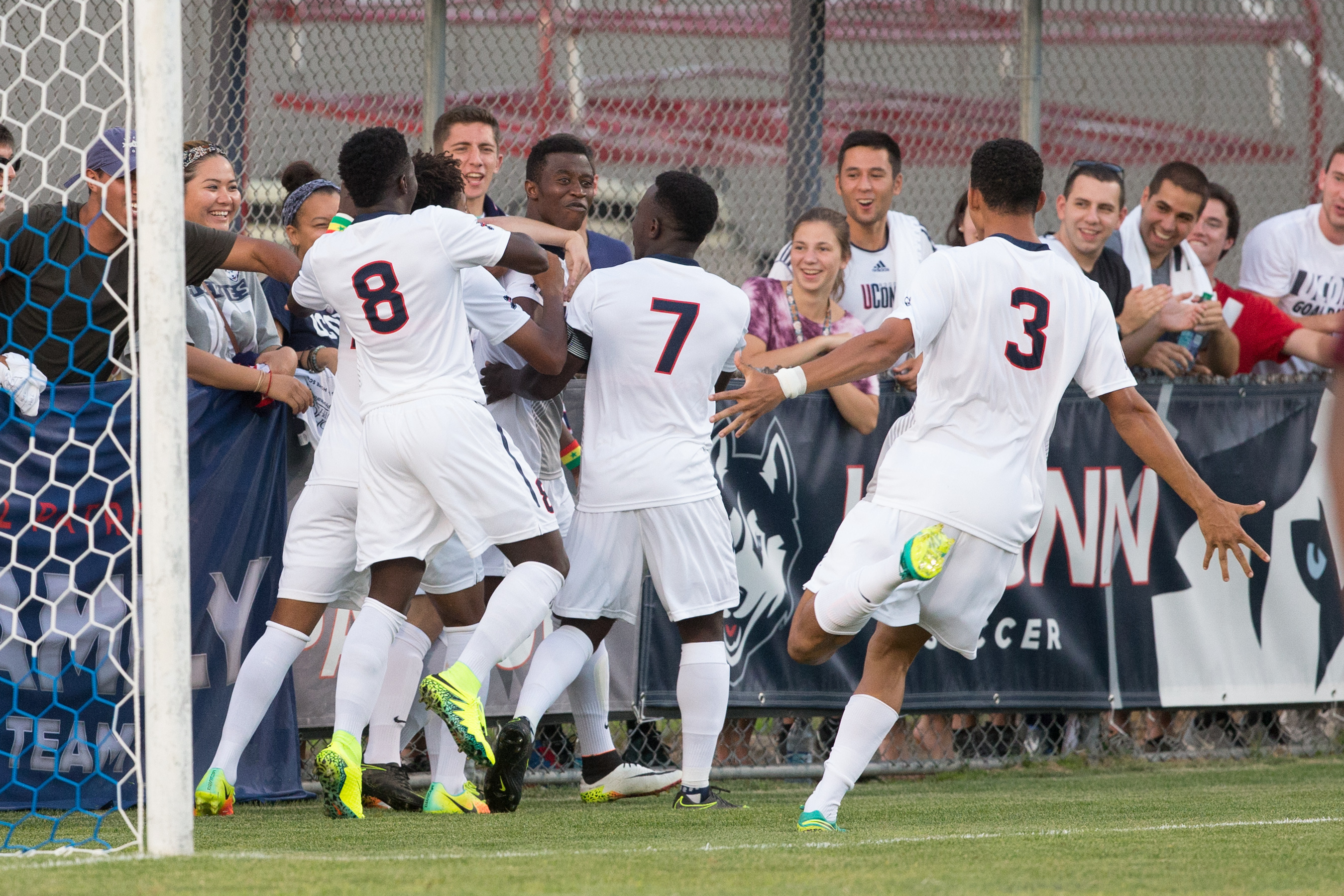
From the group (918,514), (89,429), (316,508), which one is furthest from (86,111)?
(918,514)

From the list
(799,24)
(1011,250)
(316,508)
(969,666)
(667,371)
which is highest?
(799,24)

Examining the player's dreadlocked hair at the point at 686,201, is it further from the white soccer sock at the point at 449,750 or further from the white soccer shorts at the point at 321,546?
the white soccer sock at the point at 449,750

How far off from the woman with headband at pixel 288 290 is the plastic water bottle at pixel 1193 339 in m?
4.03

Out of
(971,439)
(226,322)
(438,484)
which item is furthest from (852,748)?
(226,322)

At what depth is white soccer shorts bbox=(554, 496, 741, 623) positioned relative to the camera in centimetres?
543

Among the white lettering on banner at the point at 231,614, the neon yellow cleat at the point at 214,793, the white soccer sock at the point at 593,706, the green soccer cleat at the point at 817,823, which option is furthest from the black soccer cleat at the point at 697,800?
the white lettering on banner at the point at 231,614

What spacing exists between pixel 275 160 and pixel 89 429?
2.17 meters

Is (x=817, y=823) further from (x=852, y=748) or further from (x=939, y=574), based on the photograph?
(x=939, y=574)

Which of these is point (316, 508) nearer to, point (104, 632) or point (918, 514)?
point (104, 632)

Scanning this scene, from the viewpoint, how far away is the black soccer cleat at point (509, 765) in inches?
192

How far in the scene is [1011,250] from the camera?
475 centimetres

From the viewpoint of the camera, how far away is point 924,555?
4348mm

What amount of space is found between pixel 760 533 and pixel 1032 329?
7.52 feet

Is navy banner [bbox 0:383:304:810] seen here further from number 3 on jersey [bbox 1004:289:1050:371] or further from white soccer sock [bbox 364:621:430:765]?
number 3 on jersey [bbox 1004:289:1050:371]
